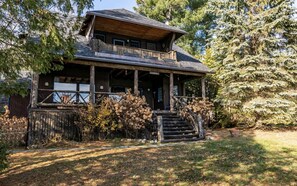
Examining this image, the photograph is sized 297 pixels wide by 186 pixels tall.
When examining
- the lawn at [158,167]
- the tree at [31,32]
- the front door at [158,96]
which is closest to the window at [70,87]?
the lawn at [158,167]

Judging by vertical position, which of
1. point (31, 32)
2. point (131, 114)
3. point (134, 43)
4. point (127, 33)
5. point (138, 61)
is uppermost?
point (127, 33)

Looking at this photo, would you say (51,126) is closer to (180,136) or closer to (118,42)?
(180,136)

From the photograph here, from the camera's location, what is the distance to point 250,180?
4.89 metres

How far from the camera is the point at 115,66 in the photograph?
41.5 ft

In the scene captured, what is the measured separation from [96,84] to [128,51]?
9.85ft

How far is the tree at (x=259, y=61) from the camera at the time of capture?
1376 cm

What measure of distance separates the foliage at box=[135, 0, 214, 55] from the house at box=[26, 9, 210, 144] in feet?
39.6

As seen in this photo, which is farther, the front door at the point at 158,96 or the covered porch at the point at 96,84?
the front door at the point at 158,96

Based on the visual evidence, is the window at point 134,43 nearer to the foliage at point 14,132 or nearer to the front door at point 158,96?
the front door at point 158,96

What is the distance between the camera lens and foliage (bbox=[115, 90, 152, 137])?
10680 millimetres

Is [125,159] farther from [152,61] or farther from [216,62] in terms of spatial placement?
[216,62]

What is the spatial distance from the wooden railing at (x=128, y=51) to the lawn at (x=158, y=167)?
23.1 feet

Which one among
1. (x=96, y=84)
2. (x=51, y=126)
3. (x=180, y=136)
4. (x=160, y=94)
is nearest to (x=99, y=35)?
(x=96, y=84)

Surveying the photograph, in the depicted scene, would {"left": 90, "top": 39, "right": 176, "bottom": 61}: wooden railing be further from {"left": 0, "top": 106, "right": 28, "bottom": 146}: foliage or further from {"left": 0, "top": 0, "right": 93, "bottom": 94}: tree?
{"left": 0, "top": 0, "right": 93, "bottom": 94}: tree
